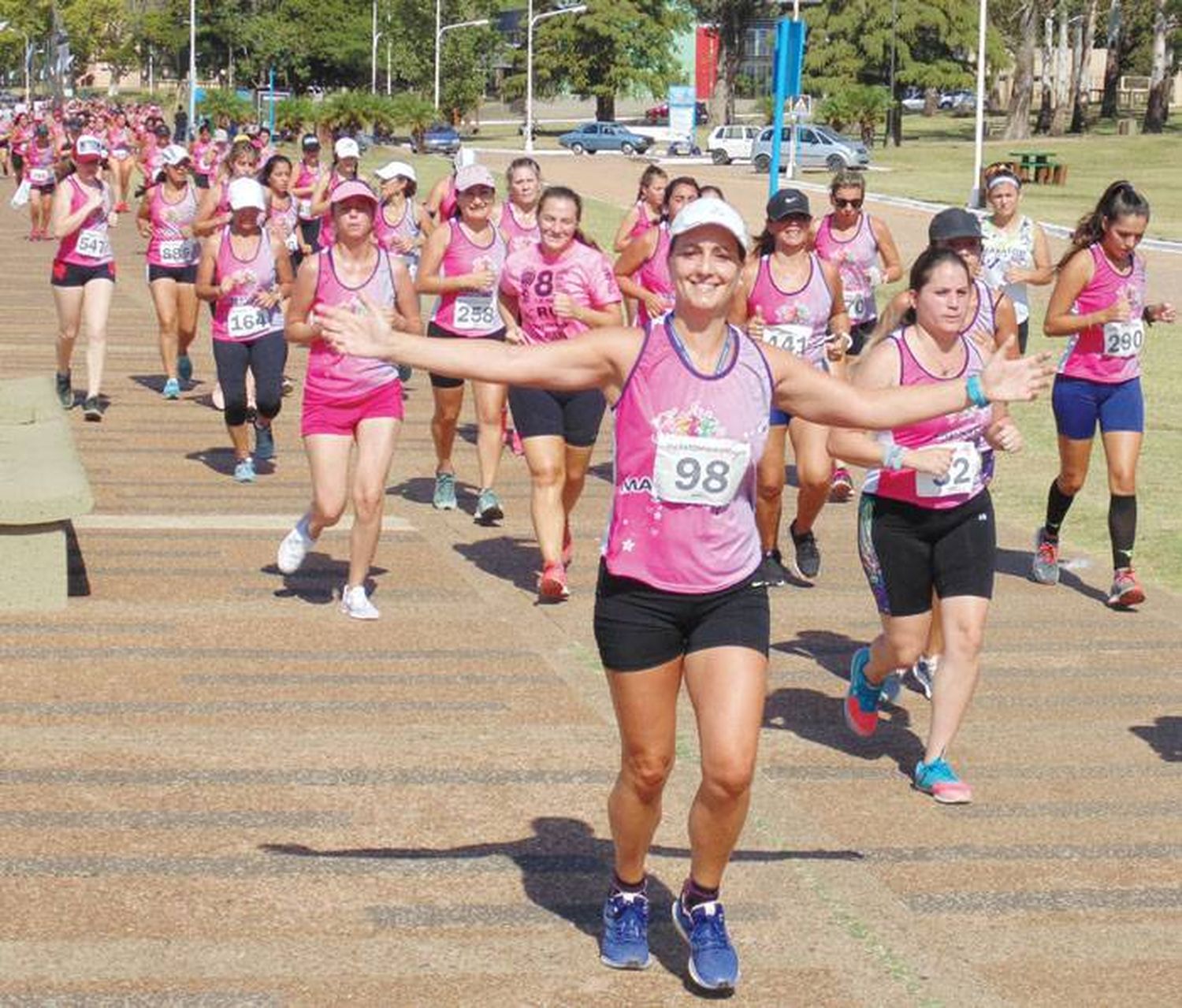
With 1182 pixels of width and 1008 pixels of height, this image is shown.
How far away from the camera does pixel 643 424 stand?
545 cm

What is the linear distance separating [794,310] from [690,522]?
5.26 meters

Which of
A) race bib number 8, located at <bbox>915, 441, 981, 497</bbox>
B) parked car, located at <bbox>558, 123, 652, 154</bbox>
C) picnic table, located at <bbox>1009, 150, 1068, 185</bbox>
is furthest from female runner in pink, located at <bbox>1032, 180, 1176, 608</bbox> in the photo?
parked car, located at <bbox>558, 123, 652, 154</bbox>

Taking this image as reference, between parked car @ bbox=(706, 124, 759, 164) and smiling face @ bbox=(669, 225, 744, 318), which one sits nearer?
smiling face @ bbox=(669, 225, 744, 318)

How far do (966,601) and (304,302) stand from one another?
379 centimetres

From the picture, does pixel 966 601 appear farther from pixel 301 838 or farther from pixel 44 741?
pixel 44 741

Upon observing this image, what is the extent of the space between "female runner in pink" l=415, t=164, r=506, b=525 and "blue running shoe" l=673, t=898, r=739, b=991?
677cm

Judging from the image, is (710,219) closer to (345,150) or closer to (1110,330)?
(1110,330)

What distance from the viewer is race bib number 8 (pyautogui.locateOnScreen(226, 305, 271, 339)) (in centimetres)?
1312

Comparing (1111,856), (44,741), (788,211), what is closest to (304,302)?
(788,211)

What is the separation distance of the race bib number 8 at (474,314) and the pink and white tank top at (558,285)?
5.21 feet

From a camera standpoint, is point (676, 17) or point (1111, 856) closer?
point (1111, 856)

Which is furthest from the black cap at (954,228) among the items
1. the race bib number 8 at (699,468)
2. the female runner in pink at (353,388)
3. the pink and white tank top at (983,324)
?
the race bib number 8 at (699,468)

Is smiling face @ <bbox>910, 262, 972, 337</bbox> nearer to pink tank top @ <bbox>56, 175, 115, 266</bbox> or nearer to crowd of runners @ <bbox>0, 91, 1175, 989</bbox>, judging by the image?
crowd of runners @ <bbox>0, 91, 1175, 989</bbox>

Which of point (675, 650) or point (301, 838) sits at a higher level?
point (675, 650)
